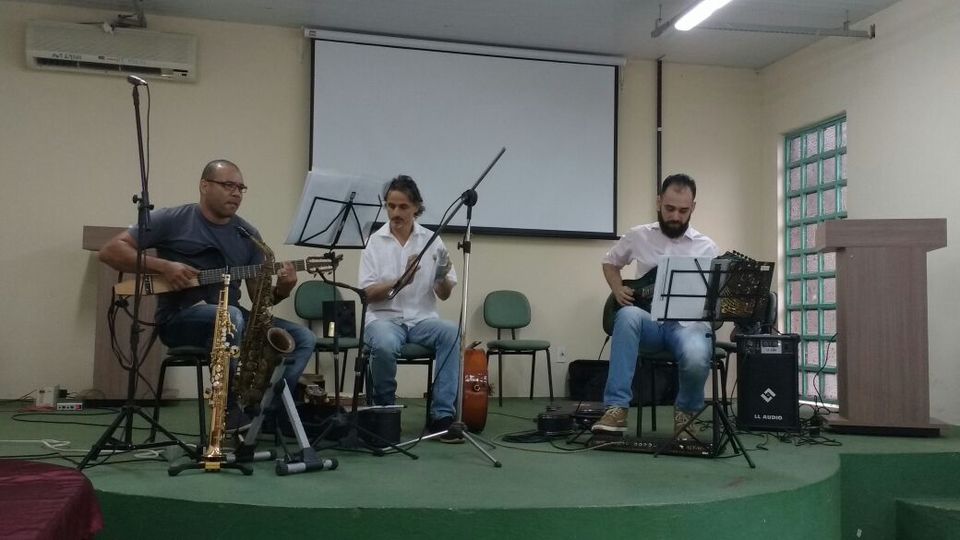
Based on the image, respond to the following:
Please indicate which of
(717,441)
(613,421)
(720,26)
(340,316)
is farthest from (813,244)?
(340,316)

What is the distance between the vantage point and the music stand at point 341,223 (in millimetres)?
3199

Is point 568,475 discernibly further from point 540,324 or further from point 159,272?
point 540,324

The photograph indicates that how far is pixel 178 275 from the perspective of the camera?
3.22 m

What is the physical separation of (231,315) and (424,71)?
3457 millimetres

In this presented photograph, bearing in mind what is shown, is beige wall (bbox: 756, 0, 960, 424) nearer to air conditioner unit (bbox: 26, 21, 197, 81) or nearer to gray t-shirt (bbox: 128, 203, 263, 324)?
gray t-shirt (bbox: 128, 203, 263, 324)

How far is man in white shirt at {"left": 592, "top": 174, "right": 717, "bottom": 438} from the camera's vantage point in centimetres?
356

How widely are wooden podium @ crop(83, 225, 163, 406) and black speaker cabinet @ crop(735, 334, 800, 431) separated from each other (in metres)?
3.52

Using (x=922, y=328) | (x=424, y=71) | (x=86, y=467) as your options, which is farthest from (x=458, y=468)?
(x=424, y=71)

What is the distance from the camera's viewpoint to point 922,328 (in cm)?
413

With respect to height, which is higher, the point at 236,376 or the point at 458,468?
the point at 236,376

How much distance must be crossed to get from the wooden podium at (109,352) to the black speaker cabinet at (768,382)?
11.6 ft

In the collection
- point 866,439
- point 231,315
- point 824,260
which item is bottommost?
point 866,439

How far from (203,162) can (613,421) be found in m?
3.82

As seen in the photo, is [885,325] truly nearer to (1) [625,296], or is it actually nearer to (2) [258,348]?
(1) [625,296]
